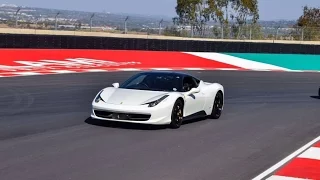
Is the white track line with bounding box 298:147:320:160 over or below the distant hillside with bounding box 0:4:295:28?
below

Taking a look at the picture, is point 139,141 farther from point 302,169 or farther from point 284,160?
point 302,169

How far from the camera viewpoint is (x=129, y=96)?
11516 mm

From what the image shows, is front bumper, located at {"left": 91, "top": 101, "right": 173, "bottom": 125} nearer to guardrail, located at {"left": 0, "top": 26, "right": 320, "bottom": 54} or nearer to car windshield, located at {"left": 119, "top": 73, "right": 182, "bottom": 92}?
car windshield, located at {"left": 119, "top": 73, "right": 182, "bottom": 92}

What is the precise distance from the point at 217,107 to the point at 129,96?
9.26 feet

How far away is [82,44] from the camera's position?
1246 inches

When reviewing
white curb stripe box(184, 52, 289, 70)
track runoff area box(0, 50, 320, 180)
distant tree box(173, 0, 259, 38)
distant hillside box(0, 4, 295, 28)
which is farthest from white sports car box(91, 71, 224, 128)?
distant tree box(173, 0, 259, 38)

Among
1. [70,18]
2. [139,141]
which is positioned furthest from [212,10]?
[139,141]

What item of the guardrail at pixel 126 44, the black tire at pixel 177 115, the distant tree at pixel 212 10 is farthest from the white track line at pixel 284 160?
the distant tree at pixel 212 10

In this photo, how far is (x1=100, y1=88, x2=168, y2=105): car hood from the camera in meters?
11.3

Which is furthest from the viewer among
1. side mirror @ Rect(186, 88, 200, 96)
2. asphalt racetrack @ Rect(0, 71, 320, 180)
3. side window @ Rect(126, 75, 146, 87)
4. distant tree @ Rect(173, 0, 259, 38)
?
distant tree @ Rect(173, 0, 259, 38)

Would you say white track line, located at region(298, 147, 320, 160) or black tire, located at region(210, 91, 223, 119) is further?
black tire, located at region(210, 91, 223, 119)

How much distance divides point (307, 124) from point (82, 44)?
19980 millimetres

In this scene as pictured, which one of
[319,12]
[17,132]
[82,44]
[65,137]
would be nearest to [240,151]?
[65,137]

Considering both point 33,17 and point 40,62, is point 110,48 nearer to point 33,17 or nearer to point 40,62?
point 40,62
